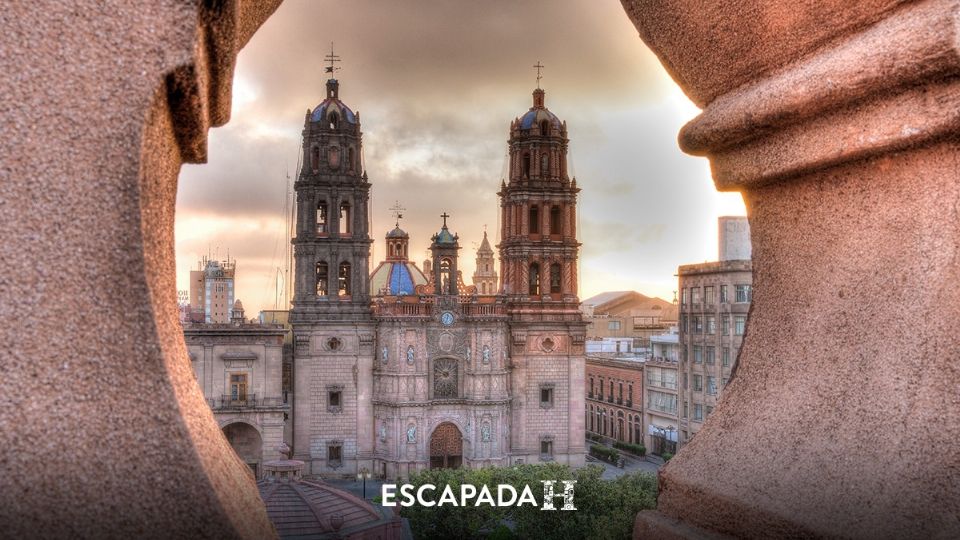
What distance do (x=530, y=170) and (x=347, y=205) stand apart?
6454 millimetres

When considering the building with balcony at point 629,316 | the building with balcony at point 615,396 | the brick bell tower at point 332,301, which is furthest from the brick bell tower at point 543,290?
the building with balcony at point 629,316

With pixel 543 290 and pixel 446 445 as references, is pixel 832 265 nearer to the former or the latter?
pixel 446 445

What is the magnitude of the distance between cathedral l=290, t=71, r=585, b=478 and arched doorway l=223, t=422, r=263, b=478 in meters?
2.13

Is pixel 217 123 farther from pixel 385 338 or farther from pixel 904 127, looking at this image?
pixel 385 338

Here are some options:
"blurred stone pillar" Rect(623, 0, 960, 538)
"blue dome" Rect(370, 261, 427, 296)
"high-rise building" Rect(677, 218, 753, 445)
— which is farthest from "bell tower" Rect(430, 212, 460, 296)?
"blurred stone pillar" Rect(623, 0, 960, 538)

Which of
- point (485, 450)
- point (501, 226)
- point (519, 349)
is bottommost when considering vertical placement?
point (485, 450)

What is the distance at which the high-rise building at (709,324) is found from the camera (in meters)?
30.7

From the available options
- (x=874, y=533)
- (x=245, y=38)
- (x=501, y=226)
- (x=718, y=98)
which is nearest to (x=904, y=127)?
(x=718, y=98)

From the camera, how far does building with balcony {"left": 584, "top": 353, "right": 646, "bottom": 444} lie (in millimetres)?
38062

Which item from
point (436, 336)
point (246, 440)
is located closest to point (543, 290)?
point (436, 336)

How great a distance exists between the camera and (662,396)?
117 ft

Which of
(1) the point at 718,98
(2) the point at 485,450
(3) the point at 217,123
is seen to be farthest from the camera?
(2) the point at 485,450

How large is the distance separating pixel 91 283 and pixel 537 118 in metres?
31.3

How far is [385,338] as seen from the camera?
30.3 metres
